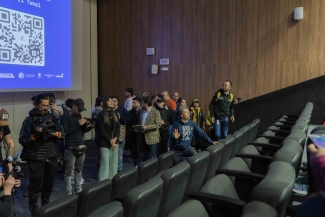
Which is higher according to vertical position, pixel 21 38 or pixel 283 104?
pixel 21 38

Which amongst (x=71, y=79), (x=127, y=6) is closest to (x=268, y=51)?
(x=127, y=6)

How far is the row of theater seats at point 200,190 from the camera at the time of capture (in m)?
1.17

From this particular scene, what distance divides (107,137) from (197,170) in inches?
71.9

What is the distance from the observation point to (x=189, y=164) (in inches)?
77.0

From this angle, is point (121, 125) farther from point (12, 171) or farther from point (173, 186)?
point (173, 186)

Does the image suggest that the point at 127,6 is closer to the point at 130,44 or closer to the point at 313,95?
the point at 130,44

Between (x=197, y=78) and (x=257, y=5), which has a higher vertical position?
(x=257, y=5)

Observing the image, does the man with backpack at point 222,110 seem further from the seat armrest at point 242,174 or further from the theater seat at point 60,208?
the theater seat at point 60,208

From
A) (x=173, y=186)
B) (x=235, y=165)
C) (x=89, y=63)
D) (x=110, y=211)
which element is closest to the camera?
(x=110, y=211)

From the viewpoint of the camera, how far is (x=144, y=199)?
1430 millimetres

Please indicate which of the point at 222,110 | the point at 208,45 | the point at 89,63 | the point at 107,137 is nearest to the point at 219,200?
the point at 107,137

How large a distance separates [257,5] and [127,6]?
10.8 ft

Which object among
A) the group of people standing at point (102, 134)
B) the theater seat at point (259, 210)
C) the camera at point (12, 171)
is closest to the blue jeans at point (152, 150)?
the group of people standing at point (102, 134)

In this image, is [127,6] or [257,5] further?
[127,6]
